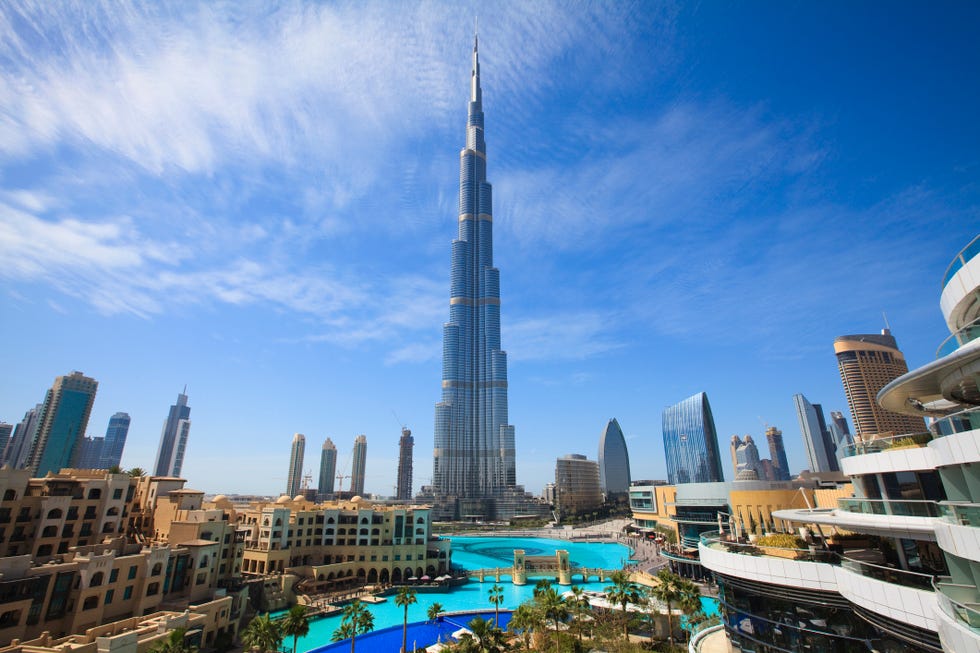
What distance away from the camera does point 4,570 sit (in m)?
37.1

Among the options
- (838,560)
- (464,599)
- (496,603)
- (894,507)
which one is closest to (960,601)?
(894,507)

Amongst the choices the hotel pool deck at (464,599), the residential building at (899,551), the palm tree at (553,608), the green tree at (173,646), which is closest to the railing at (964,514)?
the residential building at (899,551)

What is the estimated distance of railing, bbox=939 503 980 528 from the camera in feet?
48.4

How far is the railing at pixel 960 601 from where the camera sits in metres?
13.0

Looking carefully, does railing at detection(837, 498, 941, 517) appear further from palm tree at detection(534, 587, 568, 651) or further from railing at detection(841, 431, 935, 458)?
palm tree at detection(534, 587, 568, 651)

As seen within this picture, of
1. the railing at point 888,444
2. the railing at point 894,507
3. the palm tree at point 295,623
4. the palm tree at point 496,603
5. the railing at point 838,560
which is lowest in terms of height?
the palm tree at point 496,603

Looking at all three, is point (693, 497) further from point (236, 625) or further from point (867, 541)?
point (236, 625)

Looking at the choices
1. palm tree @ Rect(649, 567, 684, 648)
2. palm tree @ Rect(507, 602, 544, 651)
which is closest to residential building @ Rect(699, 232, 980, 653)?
palm tree @ Rect(649, 567, 684, 648)

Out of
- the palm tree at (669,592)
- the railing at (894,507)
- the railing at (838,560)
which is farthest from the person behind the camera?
the palm tree at (669,592)

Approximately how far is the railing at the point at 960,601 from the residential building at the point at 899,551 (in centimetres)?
3

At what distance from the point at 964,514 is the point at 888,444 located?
9636mm

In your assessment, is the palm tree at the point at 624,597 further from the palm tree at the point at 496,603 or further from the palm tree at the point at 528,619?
the palm tree at the point at 496,603

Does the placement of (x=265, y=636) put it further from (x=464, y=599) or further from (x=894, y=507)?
(x=894, y=507)

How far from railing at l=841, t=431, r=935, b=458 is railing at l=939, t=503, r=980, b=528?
6.55m
